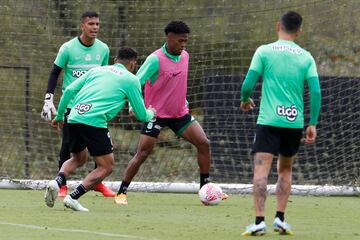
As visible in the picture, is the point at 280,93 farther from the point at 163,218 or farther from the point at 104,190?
the point at 104,190

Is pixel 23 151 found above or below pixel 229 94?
below

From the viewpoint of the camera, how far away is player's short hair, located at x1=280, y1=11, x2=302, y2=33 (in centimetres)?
968

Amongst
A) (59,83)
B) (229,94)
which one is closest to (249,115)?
(229,94)

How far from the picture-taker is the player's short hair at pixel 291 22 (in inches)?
381

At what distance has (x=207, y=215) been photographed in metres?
11.6

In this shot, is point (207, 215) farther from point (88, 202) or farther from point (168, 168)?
point (168, 168)

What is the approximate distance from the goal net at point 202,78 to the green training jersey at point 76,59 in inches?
87.8

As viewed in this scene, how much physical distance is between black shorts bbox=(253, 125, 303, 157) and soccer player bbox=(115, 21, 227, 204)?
3387 millimetres

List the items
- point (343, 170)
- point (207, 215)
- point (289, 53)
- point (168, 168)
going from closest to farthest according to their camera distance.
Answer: point (289, 53) < point (207, 215) < point (343, 170) < point (168, 168)

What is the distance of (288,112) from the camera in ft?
31.8

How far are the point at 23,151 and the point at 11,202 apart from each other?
377 cm

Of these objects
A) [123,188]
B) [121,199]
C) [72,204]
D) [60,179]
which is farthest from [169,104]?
[72,204]

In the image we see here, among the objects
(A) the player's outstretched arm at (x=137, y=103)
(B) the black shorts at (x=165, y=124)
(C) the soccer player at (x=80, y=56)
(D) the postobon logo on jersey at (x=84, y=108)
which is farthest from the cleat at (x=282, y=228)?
(C) the soccer player at (x=80, y=56)

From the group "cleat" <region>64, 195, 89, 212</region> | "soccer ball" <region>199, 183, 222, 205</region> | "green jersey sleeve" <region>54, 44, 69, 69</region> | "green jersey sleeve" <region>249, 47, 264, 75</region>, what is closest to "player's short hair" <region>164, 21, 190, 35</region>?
"green jersey sleeve" <region>54, 44, 69, 69</region>
